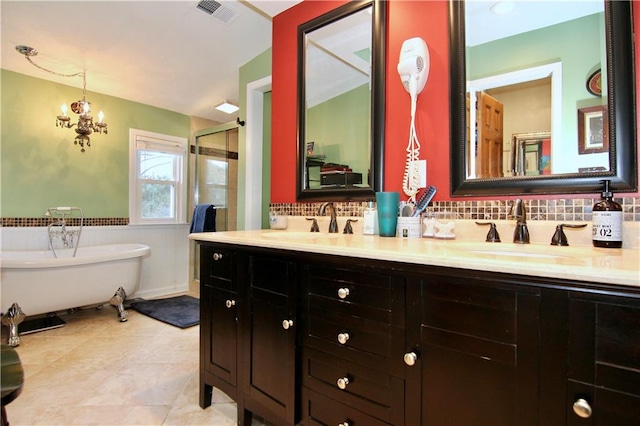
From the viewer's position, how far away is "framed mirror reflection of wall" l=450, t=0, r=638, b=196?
1149 mm

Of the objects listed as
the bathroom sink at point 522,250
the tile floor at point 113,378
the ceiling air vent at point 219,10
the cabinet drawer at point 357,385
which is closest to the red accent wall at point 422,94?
the bathroom sink at point 522,250

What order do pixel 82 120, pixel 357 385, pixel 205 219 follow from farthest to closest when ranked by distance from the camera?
1. pixel 205 219
2. pixel 82 120
3. pixel 357 385

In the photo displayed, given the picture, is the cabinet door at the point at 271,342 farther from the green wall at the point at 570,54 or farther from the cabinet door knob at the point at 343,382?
the green wall at the point at 570,54

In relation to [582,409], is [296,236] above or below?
above

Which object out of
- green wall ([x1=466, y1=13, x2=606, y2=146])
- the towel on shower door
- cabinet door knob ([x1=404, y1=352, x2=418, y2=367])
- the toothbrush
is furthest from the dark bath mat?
green wall ([x1=466, y1=13, x2=606, y2=146])

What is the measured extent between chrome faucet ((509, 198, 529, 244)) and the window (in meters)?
3.86

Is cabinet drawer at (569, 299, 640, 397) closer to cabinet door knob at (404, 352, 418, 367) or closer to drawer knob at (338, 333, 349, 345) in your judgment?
cabinet door knob at (404, 352, 418, 367)

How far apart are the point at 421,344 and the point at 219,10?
8.85ft

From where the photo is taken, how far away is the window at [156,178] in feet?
12.4

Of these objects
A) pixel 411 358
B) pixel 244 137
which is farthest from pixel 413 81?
pixel 244 137

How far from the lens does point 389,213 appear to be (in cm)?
154

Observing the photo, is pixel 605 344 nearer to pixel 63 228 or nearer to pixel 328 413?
pixel 328 413

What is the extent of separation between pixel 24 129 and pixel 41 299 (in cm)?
167

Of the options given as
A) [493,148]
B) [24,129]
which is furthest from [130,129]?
[493,148]
